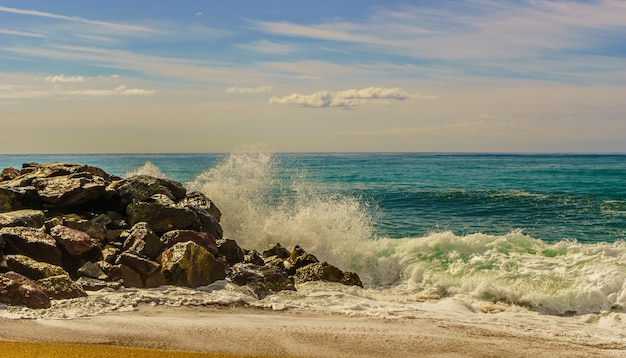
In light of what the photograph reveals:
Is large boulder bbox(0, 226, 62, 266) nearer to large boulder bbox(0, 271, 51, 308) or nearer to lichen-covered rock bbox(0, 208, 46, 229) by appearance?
lichen-covered rock bbox(0, 208, 46, 229)

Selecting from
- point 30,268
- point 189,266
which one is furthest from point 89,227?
point 189,266

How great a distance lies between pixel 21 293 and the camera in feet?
27.1

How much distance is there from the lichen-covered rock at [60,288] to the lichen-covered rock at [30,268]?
0.33 m

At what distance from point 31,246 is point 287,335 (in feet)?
16.9

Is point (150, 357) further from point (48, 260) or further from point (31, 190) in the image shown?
point (31, 190)

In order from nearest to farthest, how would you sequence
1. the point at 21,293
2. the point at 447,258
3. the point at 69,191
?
the point at 21,293 < the point at 69,191 < the point at 447,258

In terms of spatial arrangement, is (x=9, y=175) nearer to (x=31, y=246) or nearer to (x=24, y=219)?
(x=24, y=219)

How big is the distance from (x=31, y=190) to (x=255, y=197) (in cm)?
813

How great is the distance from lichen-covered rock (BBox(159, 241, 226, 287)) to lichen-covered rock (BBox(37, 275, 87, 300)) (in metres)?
1.62

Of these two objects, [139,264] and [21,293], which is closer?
[21,293]

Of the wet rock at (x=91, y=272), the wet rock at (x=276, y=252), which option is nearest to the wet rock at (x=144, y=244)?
the wet rock at (x=91, y=272)

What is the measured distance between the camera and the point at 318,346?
7457 mm

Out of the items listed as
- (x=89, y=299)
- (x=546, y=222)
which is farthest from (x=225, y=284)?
(x=546, y=222)

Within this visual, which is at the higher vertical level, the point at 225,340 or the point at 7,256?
the point at 7,256
